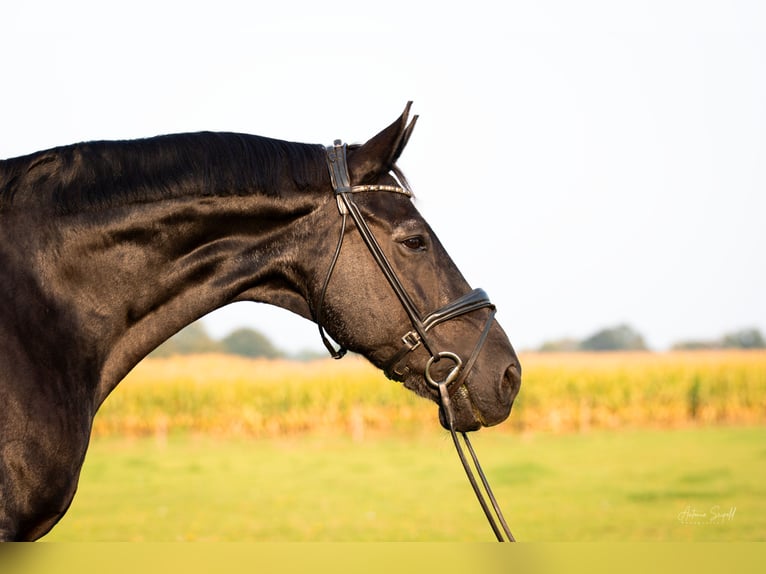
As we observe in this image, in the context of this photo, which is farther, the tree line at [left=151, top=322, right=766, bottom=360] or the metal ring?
the tree line at [left=151, top=322, right=766, bottom=360]

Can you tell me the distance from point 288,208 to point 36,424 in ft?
4.24

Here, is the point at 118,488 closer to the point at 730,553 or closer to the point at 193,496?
the point at 193,496

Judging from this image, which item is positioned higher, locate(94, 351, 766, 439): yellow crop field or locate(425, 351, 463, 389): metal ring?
locate(425, 351, 463, 389): metal ring

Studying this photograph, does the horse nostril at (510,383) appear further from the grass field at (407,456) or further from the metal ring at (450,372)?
the grass field at (407,456)

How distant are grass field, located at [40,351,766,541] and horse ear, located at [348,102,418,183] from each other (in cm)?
749

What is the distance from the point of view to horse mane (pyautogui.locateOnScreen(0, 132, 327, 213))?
310 centimetres

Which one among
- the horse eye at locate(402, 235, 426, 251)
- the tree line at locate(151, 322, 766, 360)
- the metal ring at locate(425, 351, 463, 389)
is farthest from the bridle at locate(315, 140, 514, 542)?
the tree line at locate(151, 322, 766, 360)

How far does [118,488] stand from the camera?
19734 mm

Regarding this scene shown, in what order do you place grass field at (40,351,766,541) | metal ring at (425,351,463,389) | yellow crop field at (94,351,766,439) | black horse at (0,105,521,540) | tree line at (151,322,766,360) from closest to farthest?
black horse at (0,105,521,540), metal ring at (425,351,463,389), grass field at (40,351,766,541), yellow crop field at (94,351,766,439), tree line at (151,322,766,360)
